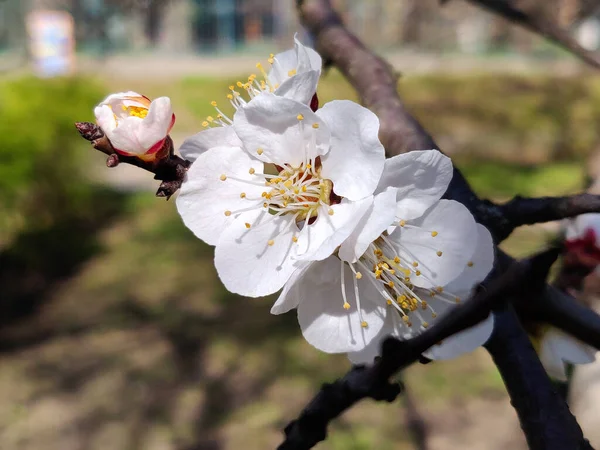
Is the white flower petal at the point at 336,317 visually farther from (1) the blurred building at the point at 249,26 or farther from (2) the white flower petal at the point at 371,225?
(1) the blurred building at the point at 249,26

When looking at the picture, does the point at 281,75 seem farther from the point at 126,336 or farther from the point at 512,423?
the point at 126,336

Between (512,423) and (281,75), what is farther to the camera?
(512,423)

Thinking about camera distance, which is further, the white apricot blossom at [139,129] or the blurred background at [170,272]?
the blurred background at [170,272]

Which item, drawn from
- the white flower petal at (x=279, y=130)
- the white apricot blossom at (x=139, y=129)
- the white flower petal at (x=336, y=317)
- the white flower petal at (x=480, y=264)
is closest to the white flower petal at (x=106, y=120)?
the white apricot blossom at (x=139, y=129)

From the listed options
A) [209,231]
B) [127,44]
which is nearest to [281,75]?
[209,231]

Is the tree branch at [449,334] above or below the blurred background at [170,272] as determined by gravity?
above

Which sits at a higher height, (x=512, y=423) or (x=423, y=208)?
(x=423, y=208)

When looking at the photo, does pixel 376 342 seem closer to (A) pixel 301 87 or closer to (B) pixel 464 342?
(B) pixel 464 342

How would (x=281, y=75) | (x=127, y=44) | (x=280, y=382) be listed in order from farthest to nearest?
(x=127, y=44) < (x=280, y=382) < (x=281, y=75)
